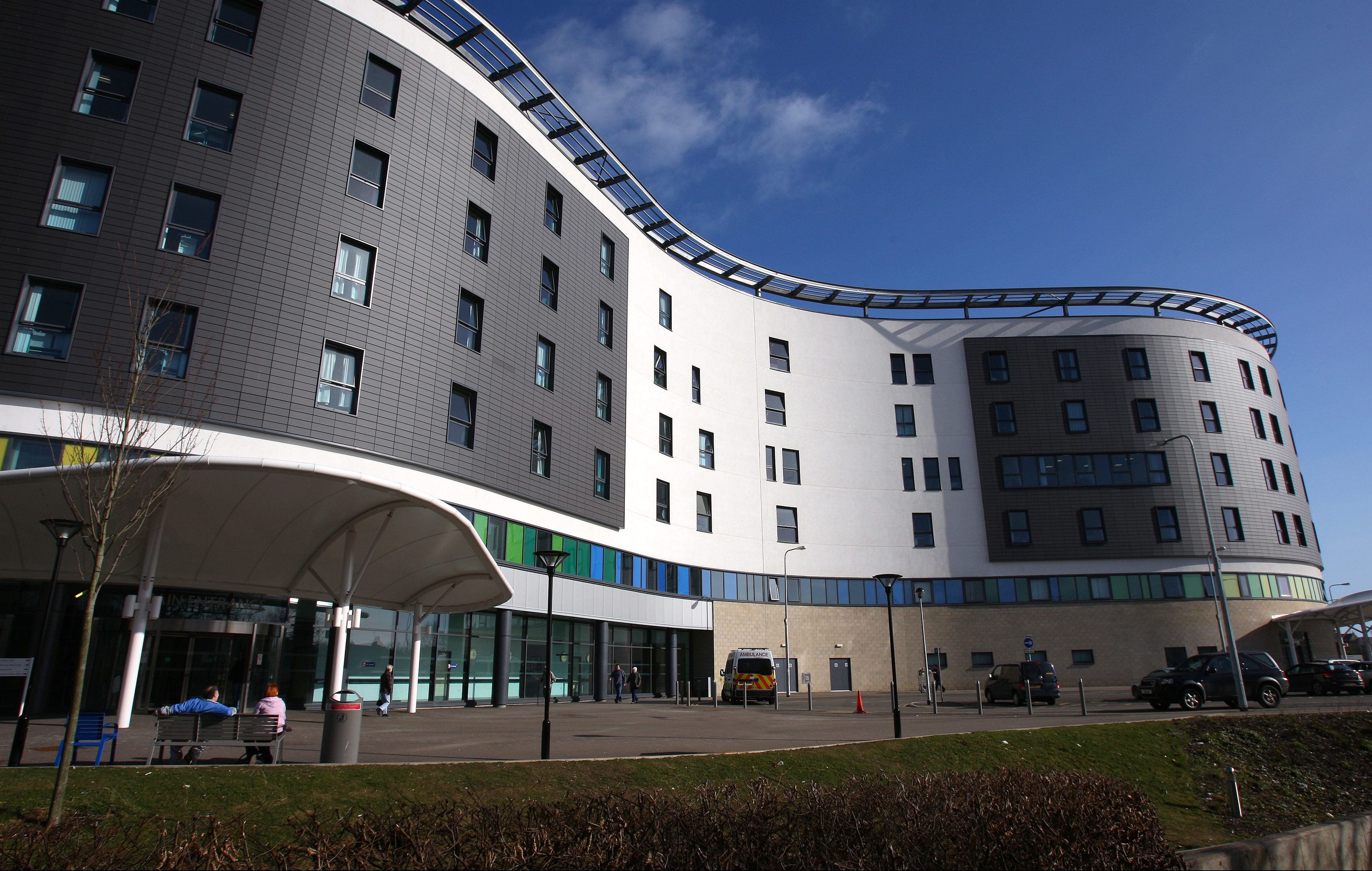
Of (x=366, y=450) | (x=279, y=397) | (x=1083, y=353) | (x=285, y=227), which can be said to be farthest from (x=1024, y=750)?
(x=1083, y=353)

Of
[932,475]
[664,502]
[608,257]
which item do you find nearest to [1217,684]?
[664,502]

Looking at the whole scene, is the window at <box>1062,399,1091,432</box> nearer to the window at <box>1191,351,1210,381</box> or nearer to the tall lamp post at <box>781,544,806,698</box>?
the window at <box>1191,351,1210,381</box>

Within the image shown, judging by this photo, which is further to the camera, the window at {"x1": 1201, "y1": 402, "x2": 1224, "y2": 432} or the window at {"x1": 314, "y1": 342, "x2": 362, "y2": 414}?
the window at {"x1": 1201, "y1": 402, "x2": 1224, "y2": 432}

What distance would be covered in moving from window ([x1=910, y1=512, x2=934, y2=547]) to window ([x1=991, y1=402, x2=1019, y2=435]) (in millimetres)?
7674

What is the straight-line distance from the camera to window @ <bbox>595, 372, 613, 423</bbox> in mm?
39500

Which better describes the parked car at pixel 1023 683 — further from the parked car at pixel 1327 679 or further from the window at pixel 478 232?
the window at pixel 478 232

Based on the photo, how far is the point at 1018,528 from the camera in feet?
176

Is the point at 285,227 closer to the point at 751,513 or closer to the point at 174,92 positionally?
the point at 174,92

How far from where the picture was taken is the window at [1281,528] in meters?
54.4

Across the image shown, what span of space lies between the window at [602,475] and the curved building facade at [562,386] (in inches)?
7.0

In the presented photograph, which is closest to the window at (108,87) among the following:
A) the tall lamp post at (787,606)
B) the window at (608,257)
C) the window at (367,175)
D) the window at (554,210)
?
the window at (367,175)

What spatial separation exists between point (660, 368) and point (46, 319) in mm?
28816

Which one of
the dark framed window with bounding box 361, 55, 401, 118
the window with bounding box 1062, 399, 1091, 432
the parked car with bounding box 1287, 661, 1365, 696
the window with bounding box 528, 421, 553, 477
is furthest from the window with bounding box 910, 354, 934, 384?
the dark framed window with bounding box 361, 55, 401, 118

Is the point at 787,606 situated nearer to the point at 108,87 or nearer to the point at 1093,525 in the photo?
the point at 1093,525
